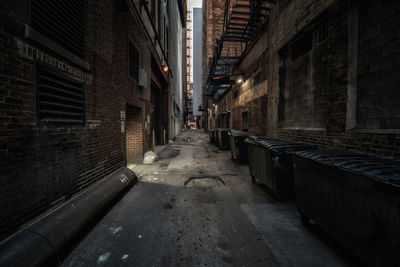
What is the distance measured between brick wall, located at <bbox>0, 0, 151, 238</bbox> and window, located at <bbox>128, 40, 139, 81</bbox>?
94 cm

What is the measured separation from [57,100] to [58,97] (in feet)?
0.23

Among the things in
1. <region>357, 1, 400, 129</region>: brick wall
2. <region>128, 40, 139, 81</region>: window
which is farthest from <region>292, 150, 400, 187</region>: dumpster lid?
<region>128, 40, 139, 81</region>: window

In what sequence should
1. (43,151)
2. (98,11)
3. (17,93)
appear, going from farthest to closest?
(98,11) < (43,151) < (17,93)

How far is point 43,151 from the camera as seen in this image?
249 cm

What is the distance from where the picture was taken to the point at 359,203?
1688 millimetres

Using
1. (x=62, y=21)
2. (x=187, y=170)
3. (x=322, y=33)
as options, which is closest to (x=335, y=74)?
(x=322, y=33)

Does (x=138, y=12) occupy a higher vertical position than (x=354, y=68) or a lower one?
higher

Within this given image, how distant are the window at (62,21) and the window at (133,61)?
276cm

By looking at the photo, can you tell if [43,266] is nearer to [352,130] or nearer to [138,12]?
[352,130]

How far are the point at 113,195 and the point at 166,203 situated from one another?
112cm

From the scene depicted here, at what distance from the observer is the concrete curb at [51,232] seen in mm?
1641

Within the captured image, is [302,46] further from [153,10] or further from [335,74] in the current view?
[153,10]

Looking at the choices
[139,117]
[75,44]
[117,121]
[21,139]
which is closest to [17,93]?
[21,139]

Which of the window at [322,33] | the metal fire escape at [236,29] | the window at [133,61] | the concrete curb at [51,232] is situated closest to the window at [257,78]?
the metal fire escape at [236,29]
